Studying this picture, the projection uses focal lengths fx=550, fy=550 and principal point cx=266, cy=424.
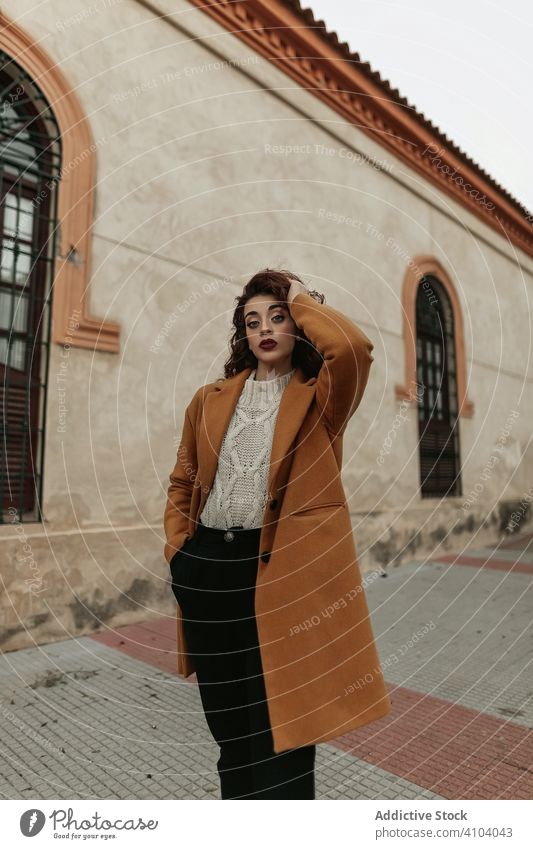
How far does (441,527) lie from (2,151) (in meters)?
6.86

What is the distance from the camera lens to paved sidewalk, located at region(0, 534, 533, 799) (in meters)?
2.21

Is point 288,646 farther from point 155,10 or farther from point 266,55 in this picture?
point 266,55

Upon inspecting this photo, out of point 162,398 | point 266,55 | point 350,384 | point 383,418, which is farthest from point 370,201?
point 350,384

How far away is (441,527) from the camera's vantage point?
25.9 ft

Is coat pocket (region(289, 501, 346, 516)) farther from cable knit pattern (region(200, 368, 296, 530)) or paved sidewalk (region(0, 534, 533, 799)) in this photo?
paved sidewalk (region(0, 534, 533, 799))

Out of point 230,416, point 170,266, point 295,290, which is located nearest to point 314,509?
point 230,416

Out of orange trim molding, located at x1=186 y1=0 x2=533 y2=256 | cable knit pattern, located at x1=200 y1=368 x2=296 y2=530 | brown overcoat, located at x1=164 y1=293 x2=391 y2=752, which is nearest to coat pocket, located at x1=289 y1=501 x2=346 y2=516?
brown overcoat, located at x1=164 y1=293 x2=391 y2=752

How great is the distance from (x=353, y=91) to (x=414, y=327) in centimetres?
315

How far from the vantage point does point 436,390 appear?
866cm
